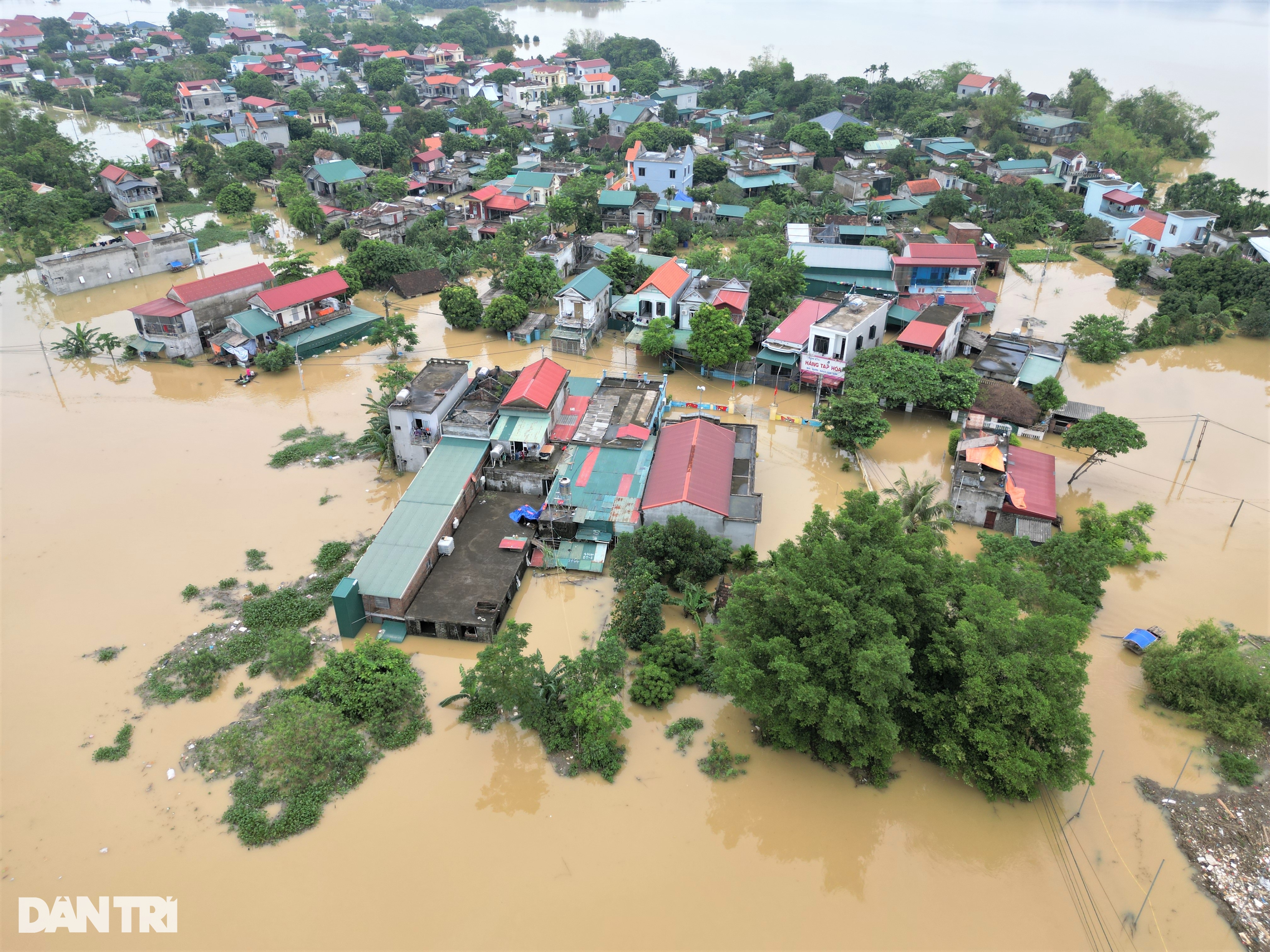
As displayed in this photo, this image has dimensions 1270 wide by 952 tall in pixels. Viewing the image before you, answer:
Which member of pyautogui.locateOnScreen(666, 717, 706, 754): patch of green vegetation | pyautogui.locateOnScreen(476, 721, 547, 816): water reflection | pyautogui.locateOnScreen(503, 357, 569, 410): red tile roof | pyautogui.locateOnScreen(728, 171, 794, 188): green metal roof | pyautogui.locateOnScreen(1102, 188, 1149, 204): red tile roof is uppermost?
pyautogui.locateOnScreen(1102, 188, 1149, 204): red tile roof

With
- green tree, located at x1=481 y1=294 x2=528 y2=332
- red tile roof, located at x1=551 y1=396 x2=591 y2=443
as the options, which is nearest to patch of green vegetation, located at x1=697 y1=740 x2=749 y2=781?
red tile roof, located at x1=551 y1=396 x2=591 y2=443

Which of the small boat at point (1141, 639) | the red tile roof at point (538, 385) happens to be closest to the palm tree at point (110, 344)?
the red tile roof at point (538, 385)

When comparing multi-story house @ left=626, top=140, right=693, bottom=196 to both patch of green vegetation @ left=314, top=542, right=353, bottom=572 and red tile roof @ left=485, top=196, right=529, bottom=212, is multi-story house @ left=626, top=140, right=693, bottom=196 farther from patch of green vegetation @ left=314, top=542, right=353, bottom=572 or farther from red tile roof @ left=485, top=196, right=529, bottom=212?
patch of green vegetation @ left=314, top=542, right=353, bottom=572

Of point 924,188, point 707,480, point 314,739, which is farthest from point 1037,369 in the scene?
point 314,739

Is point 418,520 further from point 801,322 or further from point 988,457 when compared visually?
point 801,322

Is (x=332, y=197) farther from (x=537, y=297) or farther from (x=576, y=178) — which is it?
(x=537, y=297)

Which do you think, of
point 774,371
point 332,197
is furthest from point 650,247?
point 332,197

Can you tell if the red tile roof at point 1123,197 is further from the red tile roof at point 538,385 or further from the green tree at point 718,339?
the red tile roof at point 538,385
